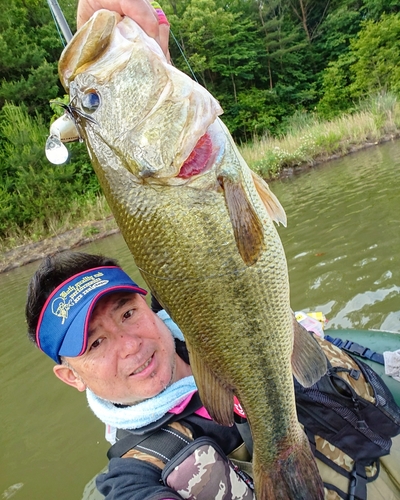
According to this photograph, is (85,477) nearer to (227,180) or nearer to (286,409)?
(286,409)

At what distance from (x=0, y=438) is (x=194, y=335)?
3.72 meters

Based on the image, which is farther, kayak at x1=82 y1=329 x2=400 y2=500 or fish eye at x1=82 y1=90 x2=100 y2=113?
kayak at x1=82 y1=329 x2=400 y2=500

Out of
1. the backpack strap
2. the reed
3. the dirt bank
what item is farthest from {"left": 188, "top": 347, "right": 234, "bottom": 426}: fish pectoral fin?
the reed

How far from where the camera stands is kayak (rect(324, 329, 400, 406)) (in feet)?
A: 7.29

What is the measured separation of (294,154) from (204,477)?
1345cm

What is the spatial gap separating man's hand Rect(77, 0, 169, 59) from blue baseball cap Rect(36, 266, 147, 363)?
1009 mm

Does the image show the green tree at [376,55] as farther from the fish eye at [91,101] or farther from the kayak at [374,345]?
the fish eye at [91,101]

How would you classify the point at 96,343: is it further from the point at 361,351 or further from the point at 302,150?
the point at 302,150

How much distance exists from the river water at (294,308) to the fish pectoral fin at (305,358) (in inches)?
102

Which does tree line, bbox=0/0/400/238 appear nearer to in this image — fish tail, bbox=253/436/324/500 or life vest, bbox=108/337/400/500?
life vest, bbox=108/337/400/500

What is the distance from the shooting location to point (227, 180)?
4.28 ft

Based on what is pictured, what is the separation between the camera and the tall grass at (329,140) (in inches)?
541

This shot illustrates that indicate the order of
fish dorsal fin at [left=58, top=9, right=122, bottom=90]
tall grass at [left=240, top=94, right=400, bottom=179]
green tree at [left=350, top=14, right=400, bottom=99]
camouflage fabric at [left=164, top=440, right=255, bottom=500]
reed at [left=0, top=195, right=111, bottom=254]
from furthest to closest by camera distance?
green tree at [left=350, top=14, right=400, bottom=99]
tall grass at [left=240, top=94, right=400, bottom=179]
reed at [left=0, top=195, right=111, bottom=254]
camouflage fabric at [left=164, top=440, right=255, bottom=500]
fish dorsal fin at [left=58, top=9, right=122, bottom=90]

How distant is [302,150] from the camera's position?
1404 centimetres
